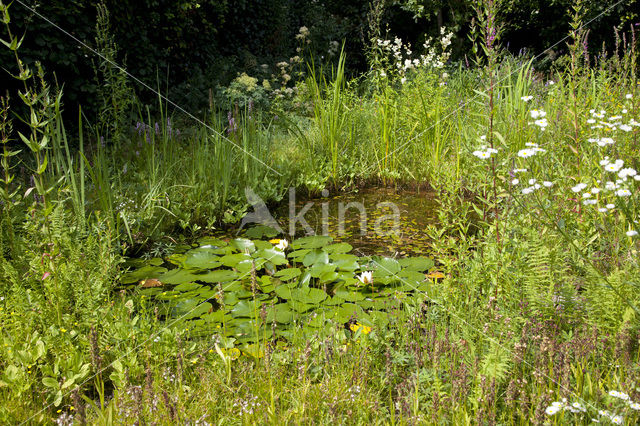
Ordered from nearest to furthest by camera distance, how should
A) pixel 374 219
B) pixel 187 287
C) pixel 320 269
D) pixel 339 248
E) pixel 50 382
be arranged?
pixel 50 382, pixel 187 287, pixel 320 269, pixel 339 248, pixel 374 219

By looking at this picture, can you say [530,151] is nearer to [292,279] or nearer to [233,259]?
[292,279]

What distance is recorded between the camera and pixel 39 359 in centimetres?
182

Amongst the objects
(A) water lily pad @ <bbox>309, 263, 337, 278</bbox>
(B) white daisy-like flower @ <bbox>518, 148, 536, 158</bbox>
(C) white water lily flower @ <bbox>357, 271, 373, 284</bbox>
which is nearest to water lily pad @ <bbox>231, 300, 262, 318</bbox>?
(A) water lily pad @ <bbox>309, 263, 337, 278</bbox>

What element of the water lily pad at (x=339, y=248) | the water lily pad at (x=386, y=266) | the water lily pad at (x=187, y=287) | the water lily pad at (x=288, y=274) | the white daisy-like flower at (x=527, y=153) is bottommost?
the water lily pad at (x=187, y=287)

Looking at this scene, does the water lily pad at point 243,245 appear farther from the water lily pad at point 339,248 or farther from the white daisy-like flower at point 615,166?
the white daisy-like flower at point 615,166

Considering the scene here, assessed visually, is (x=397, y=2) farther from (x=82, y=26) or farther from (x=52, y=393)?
(x=52, y=393)

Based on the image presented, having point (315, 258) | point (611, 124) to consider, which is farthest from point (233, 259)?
point (611, 124)

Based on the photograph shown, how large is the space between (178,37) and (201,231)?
454 centimetres

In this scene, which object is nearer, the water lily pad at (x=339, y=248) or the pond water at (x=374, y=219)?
the water lily pad at (x=339, y=248)

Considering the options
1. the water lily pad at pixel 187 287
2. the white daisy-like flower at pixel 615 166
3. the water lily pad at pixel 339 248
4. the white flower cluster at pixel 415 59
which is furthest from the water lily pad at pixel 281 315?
the white flower cluster at pixel 415 59

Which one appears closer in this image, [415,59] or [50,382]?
[50,382]

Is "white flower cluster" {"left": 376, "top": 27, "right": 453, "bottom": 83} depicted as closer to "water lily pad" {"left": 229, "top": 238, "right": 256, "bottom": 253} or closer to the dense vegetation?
the dense vegetation

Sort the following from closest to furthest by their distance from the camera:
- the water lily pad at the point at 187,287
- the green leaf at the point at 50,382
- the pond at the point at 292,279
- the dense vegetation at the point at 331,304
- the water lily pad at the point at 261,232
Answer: the dense vegetation at the point at 331,304 → the green leaf at the point at 50,382 → the pond at the point at 292,279 → the water lily pad at the point at 187,287 → the water lily pad at the point at 261,232

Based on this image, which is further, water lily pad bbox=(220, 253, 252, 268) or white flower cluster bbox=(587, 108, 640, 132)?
water lily pad bbox=(220, 253, 252, 268)
